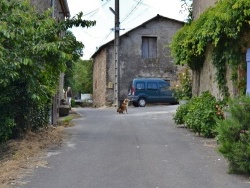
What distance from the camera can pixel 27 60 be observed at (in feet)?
33.8

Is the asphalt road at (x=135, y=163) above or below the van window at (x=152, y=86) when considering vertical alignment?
below

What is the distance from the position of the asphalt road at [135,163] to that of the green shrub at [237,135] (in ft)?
0.83

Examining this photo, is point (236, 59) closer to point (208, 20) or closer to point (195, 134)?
point (208, 20)

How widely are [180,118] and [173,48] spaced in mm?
2627

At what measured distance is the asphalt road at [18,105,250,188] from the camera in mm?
7363

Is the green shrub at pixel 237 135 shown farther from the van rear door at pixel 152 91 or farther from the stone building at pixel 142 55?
the stone building at pixel 142 55

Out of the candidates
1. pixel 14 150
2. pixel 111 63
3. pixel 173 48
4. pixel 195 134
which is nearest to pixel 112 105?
pixel 111 63

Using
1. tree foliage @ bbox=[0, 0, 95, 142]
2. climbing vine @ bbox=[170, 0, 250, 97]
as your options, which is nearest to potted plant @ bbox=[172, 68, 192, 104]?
climbing vine @ bbox=[170, 0, 250, 97]

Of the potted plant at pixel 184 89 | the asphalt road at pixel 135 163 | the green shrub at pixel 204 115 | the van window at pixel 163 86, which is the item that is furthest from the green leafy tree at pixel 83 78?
the asphalt road at pixel 135 163

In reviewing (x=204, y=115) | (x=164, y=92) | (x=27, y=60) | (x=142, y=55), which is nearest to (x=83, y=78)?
(x=142, y=55)

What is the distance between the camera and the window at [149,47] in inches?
1314

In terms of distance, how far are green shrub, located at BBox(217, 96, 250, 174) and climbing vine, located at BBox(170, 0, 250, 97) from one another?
142 inches

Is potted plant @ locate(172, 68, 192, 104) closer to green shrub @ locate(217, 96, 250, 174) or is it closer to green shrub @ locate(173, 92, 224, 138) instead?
green shrub @ locate(173, 92, 224, 138)

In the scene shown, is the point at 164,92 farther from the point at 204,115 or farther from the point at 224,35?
the point at 224,35
